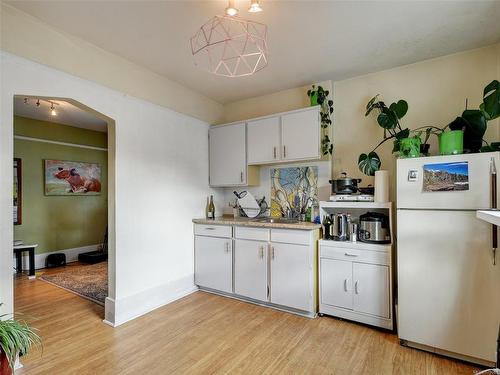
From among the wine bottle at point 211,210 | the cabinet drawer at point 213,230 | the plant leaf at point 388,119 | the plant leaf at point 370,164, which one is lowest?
the cabinet drawer at point 213,230

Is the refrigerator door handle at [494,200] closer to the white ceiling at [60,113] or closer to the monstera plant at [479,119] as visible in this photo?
the monstera plant at [479,119]

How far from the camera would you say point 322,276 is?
2.83 m

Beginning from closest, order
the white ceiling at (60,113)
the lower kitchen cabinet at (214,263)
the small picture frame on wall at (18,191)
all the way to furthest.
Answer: the lower kitchen cabinet at (214,263)
the white ceiling at (60,113)
the small picture frame on wall at (18,191)

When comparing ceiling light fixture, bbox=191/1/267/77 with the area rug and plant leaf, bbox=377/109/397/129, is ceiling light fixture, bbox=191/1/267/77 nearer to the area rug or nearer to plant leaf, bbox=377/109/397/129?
plant leaf, bbox=377/109/397/129

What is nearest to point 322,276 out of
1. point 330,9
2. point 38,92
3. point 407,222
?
point 407,222

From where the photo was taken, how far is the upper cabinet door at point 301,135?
3.12 m

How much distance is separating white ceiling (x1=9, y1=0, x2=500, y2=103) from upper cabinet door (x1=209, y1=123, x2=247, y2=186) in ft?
2.95

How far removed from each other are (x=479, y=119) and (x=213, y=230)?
2.86m

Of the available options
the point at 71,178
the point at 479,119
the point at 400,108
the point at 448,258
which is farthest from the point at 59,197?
the point at 479,119

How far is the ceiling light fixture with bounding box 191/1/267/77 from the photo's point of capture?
215cm

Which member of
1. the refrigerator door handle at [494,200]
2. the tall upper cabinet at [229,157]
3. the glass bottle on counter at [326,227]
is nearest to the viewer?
the refrigerator door handle at [494,200]

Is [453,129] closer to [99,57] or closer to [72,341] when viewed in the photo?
[99,57]

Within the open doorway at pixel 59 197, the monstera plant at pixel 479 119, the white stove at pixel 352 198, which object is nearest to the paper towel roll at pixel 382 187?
the white stove at pixel 352 198

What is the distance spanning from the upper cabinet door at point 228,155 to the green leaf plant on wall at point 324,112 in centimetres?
97
